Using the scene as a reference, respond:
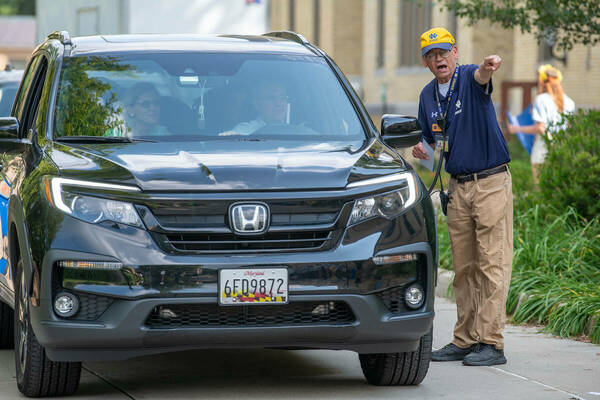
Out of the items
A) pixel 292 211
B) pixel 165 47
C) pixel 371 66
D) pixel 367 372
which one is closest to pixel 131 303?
pixel 292 211

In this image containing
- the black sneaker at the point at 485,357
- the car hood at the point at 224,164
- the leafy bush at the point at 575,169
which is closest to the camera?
the car hood at the point at 224,164

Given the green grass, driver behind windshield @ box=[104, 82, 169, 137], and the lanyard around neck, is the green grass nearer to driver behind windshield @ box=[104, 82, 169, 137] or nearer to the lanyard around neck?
the lanyard around neck

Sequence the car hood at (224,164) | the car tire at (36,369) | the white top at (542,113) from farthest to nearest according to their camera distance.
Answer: the white top at (542,113) < the car tire at (36,369) < the car hood at (224,164)

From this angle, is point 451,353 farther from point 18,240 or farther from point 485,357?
point 18,240

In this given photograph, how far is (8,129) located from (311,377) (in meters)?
2.04

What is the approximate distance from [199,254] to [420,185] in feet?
3.91

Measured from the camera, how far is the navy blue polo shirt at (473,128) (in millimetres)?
7039

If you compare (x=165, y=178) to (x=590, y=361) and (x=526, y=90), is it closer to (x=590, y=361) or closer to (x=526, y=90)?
(x=590, y=361)

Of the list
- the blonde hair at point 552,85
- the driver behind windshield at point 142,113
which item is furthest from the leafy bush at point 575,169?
the driver behind windshield at point 142,113

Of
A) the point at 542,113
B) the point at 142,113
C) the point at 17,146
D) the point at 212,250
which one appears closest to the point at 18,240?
the point at 17,146

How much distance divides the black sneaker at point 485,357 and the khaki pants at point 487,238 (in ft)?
0.12

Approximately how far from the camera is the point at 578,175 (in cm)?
1005

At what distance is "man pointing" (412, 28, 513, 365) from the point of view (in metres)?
7.05

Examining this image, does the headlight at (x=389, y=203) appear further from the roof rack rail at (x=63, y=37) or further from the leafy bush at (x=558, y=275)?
the leafy bush at (x=558, y=275)
